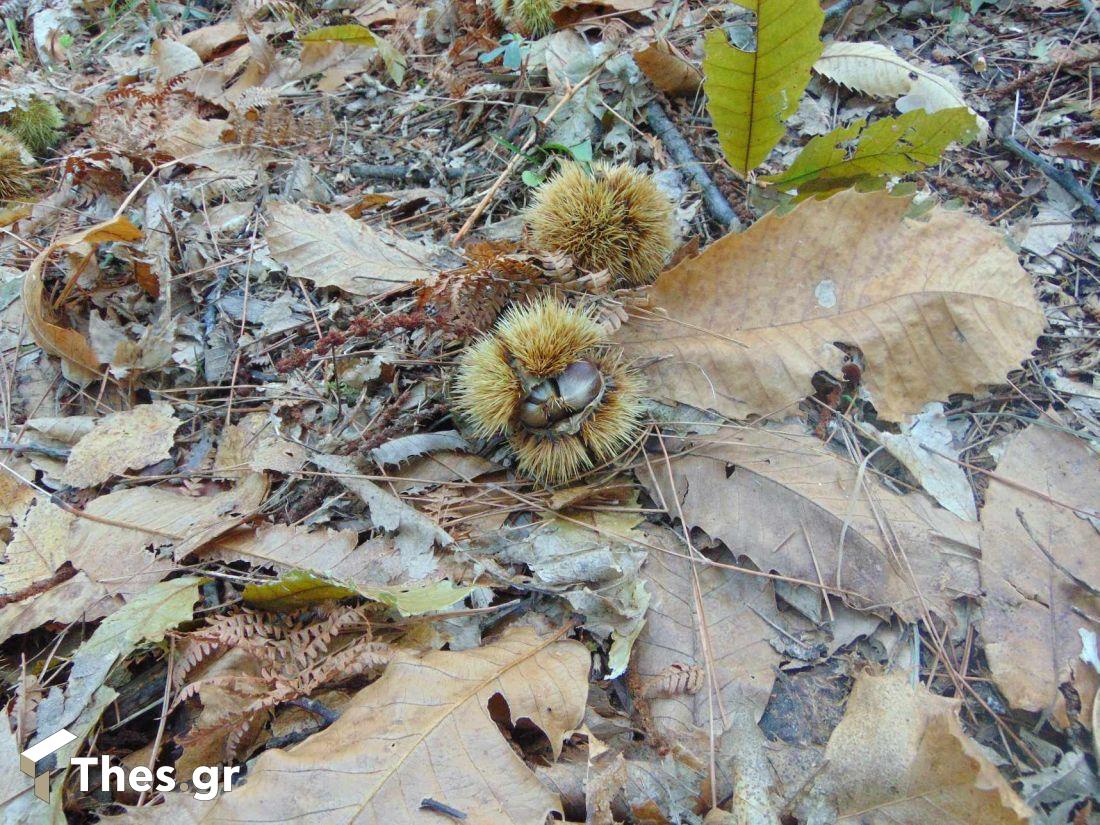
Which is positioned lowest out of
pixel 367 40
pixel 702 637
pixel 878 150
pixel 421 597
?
pixel 702 637

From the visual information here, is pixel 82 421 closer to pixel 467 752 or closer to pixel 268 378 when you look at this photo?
pixel 268 378

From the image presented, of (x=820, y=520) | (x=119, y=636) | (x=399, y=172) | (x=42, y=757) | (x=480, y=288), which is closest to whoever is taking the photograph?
(x=42, y=757)

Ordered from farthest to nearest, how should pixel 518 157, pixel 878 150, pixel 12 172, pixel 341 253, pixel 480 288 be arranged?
pixel 12 172 < pixel 518 157 < pixel 341 253 < pixel 878 150 < pixel 480 288

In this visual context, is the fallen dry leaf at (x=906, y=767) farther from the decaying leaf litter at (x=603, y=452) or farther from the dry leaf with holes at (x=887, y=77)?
the dry leaf with holes at (x=887, y=77)

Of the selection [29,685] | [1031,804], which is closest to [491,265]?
[29,685]

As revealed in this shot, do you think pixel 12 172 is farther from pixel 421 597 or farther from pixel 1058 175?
pixel 1058 175

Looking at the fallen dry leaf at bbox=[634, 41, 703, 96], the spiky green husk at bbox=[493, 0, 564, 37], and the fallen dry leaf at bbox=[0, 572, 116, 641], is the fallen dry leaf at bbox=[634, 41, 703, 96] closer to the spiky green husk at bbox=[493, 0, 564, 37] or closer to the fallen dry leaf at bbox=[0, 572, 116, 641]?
the spiky green husk at bbox=[493, 0, 564, 37]

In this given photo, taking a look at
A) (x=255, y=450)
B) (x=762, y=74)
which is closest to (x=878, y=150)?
(x=762, y=74)

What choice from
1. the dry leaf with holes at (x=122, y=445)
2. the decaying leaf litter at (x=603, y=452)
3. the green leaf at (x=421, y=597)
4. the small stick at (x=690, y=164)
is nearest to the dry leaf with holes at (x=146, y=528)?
the decaying leaf litter at (x=603, y=452)
